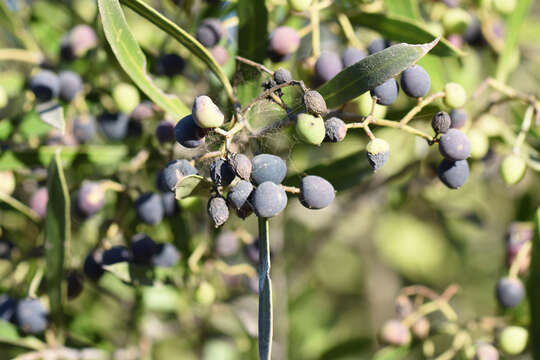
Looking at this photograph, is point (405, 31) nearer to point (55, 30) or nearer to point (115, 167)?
point (115, 167)

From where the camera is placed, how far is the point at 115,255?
1.40 metres

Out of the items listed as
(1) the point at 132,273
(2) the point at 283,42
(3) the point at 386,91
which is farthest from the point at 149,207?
(3) the point at 386,91

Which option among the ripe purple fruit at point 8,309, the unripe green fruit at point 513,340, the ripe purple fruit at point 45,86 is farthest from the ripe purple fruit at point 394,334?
the ripe purple fruit at point 45,86

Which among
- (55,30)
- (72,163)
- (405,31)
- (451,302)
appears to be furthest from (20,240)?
(451,302)

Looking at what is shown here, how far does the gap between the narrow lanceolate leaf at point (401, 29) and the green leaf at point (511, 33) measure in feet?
1.40

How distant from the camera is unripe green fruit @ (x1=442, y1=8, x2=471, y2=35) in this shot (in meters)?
1.66

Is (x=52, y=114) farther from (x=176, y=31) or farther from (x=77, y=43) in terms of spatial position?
(x=176, y=31)

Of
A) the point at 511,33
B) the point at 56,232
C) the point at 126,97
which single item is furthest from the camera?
the point at 511,33

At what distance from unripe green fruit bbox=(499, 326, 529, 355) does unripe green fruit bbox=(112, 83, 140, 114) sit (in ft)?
4.21

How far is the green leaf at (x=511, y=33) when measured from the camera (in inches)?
65.3

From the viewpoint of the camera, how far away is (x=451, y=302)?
342 centimetres

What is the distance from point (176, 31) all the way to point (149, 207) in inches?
18.8

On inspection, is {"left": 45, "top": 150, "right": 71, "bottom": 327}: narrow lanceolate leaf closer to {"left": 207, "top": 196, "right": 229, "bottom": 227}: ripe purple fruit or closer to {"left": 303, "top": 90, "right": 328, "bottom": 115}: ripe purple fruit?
{"left": 207, "top": 196, "right": 229, "bottom": 227}: ripe purple fruit

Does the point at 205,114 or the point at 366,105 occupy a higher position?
the point at 205,114
